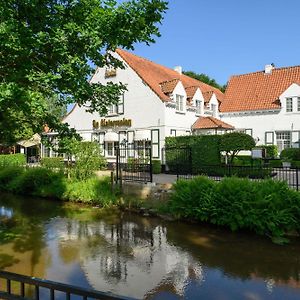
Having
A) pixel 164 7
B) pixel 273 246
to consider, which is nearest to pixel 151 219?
pixel 273 246

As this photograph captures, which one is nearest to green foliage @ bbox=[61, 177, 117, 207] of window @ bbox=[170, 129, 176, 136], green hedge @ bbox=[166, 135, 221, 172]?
green hedge @ bbox=[166, 135, 221, 172]

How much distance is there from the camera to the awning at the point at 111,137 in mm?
28266

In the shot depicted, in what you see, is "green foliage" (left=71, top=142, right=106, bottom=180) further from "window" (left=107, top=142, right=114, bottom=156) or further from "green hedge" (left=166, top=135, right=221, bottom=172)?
"window" (left=107, top=142, right=114, bottom=156)

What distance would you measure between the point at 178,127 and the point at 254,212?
16395 millimetres

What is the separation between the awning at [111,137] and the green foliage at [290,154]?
13.3 meters

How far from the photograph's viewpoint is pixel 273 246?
34.2 ft

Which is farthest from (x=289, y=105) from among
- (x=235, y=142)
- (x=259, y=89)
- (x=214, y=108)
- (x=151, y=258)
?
(x=151, y=258)

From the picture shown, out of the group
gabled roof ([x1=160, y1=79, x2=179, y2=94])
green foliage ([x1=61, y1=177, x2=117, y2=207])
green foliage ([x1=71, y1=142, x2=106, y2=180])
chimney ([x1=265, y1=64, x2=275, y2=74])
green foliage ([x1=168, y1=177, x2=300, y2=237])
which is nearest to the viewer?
green foliage ([x1=168, y1=177, x2=300, y2=237])

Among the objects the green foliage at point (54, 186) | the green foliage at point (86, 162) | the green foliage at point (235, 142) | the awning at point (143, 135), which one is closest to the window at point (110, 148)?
the awning at point (143, 135)

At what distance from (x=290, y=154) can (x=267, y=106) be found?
224 inches

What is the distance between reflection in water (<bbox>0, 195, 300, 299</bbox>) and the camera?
7.53m

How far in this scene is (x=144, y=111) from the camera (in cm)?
2686

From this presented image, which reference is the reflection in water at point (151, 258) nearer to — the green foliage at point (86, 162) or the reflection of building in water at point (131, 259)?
the reflection of building in water at point (131, 259)

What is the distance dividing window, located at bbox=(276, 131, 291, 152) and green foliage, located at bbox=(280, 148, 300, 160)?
2142mm
